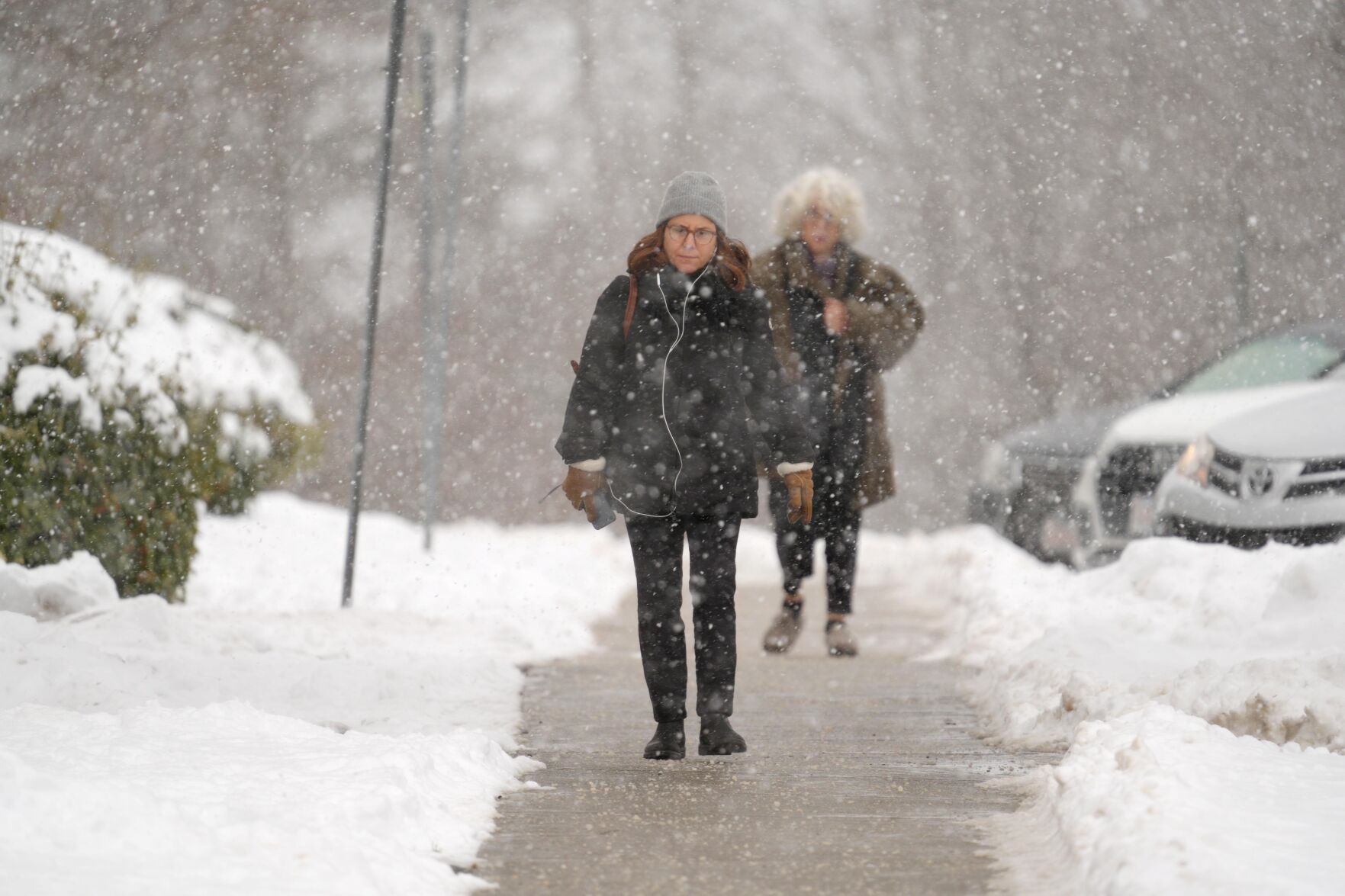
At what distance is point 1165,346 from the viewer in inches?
671

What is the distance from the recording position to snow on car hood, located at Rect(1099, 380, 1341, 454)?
332 inches

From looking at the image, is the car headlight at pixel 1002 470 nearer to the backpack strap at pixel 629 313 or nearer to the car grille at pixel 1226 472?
the car grille at pixel 1226 472

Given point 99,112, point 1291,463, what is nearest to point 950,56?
point 99,112

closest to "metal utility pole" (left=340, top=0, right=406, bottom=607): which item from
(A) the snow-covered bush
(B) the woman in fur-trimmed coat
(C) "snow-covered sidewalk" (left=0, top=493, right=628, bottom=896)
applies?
(C) "snow-covered sidewalk" (left=0, top=493, right=628, bottom=896)

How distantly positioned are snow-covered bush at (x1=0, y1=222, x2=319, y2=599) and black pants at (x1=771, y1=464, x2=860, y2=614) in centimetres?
291

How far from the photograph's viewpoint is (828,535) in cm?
667

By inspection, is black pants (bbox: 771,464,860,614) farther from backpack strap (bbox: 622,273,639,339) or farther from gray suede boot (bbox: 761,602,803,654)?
backpack strap (bbox: 622,273,639,339)

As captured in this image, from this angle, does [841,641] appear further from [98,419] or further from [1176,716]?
[98,419]

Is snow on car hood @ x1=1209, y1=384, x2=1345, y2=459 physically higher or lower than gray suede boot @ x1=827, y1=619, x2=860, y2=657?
higher

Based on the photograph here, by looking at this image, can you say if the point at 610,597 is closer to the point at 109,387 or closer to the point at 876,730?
the point at 109,387

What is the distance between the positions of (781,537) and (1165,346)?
11.8 metres

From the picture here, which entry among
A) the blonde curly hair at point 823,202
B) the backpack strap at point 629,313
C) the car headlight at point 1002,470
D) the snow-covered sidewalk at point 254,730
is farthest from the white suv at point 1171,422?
the backpack strap at point 629,313

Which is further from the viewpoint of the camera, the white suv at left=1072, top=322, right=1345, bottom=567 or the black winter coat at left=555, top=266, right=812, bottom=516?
the white suv at left=1072, top=322, right=1345, bottom=567

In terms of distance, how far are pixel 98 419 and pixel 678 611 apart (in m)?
3.31
